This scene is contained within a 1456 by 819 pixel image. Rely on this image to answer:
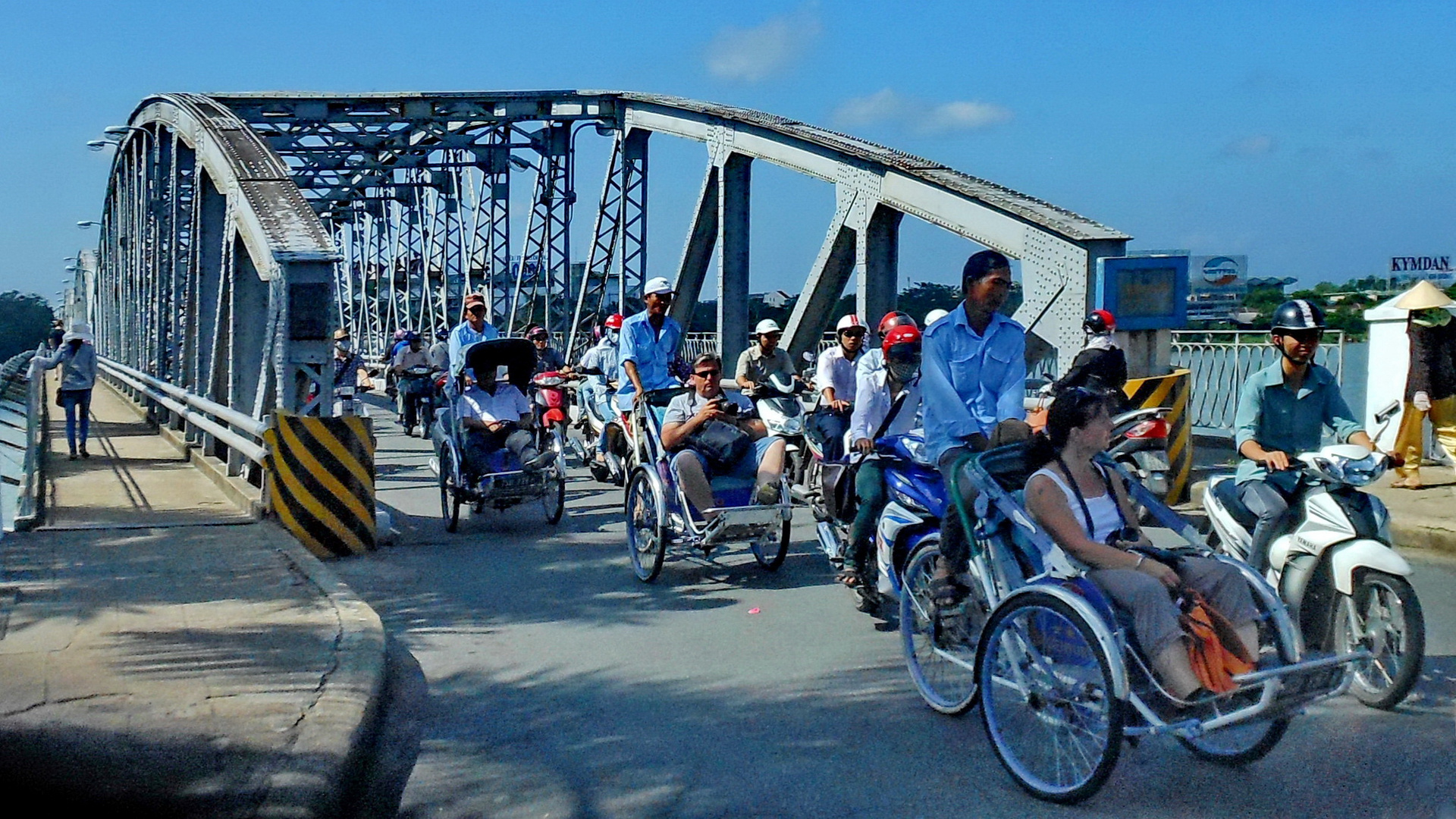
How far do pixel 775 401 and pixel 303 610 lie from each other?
346 cm

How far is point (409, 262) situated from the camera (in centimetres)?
4100

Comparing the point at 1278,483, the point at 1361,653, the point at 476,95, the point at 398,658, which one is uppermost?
the point at 476,95

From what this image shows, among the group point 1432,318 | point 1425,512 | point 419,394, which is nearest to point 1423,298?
point 1432,318

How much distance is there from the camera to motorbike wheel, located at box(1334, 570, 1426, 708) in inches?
190

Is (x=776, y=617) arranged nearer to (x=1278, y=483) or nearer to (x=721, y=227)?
(x=1278, y=483)

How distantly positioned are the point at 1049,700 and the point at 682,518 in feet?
13.0

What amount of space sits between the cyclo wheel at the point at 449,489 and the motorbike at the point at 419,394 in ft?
23.2

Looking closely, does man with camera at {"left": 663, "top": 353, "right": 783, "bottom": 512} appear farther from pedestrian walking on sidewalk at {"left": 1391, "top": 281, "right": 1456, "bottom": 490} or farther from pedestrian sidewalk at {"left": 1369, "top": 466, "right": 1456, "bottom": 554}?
pedestrian walking on sidewalk at {"left": 1391, "top": 281, "right": 1456, "bottom": 490}

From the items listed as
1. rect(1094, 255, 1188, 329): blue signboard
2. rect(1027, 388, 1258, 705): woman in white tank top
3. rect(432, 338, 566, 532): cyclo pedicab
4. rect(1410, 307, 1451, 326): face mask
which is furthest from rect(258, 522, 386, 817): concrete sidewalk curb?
rect(1410, 307, 1451, 326): face mask

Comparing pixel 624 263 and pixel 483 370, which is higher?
pixel 624 263

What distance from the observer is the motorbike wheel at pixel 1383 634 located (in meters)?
4.84

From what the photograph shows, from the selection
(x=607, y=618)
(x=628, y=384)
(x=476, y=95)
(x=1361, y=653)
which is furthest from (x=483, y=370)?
(x=476, y=95)

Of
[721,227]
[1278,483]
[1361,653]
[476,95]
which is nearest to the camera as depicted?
[1361,653]

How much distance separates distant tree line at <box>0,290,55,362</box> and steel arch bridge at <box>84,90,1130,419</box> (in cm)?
5486
